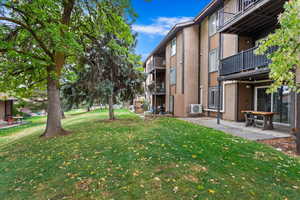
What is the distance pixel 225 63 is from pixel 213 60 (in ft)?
10.3

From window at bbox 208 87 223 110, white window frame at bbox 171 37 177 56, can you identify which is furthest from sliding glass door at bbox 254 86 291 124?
white window frame at bbox 171 37 177 56

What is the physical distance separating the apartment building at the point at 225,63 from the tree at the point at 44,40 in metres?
6.29

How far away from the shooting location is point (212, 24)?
1255cm

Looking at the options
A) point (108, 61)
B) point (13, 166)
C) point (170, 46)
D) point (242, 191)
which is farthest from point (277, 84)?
point (170, 46)

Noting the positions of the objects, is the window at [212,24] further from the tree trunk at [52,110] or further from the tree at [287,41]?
the tree trunk at [52,110]

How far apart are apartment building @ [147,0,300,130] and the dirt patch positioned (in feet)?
5.35

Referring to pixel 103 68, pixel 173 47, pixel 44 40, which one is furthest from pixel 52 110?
pixel 173 47

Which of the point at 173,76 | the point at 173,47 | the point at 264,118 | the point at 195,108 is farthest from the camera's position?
the point at 173,76

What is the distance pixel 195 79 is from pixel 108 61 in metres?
8.28

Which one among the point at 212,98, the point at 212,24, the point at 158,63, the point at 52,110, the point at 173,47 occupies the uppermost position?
the point at 212,24

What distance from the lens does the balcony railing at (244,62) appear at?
7.11 metres

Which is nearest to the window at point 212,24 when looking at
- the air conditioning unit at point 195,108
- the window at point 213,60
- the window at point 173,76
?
the window at point 213,60

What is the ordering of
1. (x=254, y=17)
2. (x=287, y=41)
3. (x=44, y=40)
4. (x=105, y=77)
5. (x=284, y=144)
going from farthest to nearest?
(x=105, y=77)
(x=254, y=17)
(x=44, y=40)
(x=284, y=144)
(x=287, y=41)

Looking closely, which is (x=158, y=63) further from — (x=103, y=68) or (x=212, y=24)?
(x=103, y=68)
